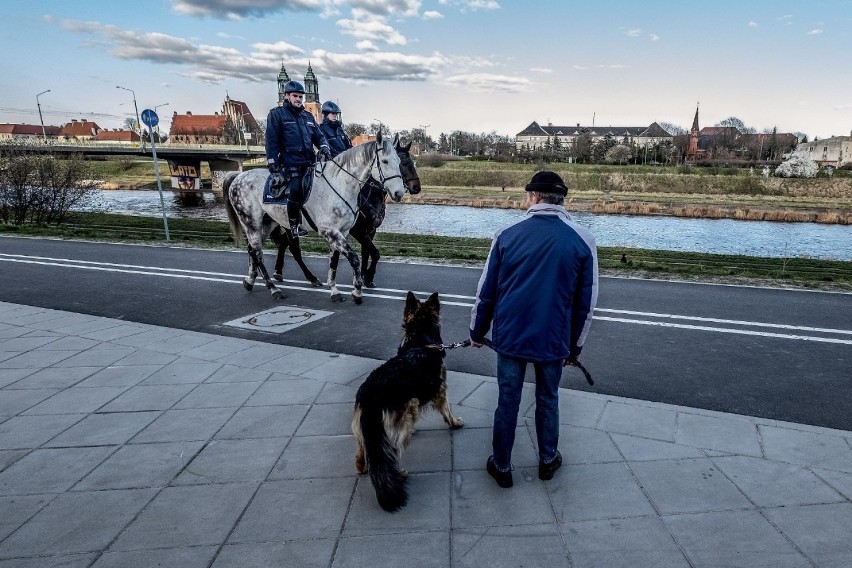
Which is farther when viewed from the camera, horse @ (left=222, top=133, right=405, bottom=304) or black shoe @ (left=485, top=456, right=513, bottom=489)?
horse @ (left=222, top=133, right=405, bottom=304)

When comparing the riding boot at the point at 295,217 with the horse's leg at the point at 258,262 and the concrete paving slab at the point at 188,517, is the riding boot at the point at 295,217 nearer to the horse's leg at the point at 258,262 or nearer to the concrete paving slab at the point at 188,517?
the horse's leg at the point at 258,262

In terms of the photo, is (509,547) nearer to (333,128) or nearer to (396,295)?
(396,295)

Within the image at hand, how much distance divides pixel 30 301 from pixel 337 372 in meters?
6.96

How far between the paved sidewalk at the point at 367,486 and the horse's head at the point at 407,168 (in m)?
4.36

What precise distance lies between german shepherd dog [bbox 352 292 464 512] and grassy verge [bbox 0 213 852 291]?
7.60 metres

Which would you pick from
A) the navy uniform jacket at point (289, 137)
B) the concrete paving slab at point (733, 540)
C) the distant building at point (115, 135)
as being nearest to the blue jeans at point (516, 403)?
the concrete paving slab at point (733, 540)

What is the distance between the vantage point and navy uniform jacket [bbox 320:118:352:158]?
952cm

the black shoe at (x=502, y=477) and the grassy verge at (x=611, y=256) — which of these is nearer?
the black shoe at (x=502, y=477)

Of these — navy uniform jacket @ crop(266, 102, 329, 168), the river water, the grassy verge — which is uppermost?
navy uniform jacket @ crop(266, 102, 329, 168)

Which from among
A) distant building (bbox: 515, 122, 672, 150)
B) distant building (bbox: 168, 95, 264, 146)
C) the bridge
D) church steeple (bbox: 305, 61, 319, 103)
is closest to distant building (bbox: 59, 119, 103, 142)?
distant building (bbox: 168, 95, 264, 146)

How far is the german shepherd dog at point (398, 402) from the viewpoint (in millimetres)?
3000

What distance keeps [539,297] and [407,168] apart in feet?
19.1

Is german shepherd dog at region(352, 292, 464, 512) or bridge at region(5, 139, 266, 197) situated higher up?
bridge at region(5, 139, 266, 197)

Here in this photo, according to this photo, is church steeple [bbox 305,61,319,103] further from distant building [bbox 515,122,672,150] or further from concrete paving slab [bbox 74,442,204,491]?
concrete paving slab [bbox 74,442,204,491]
